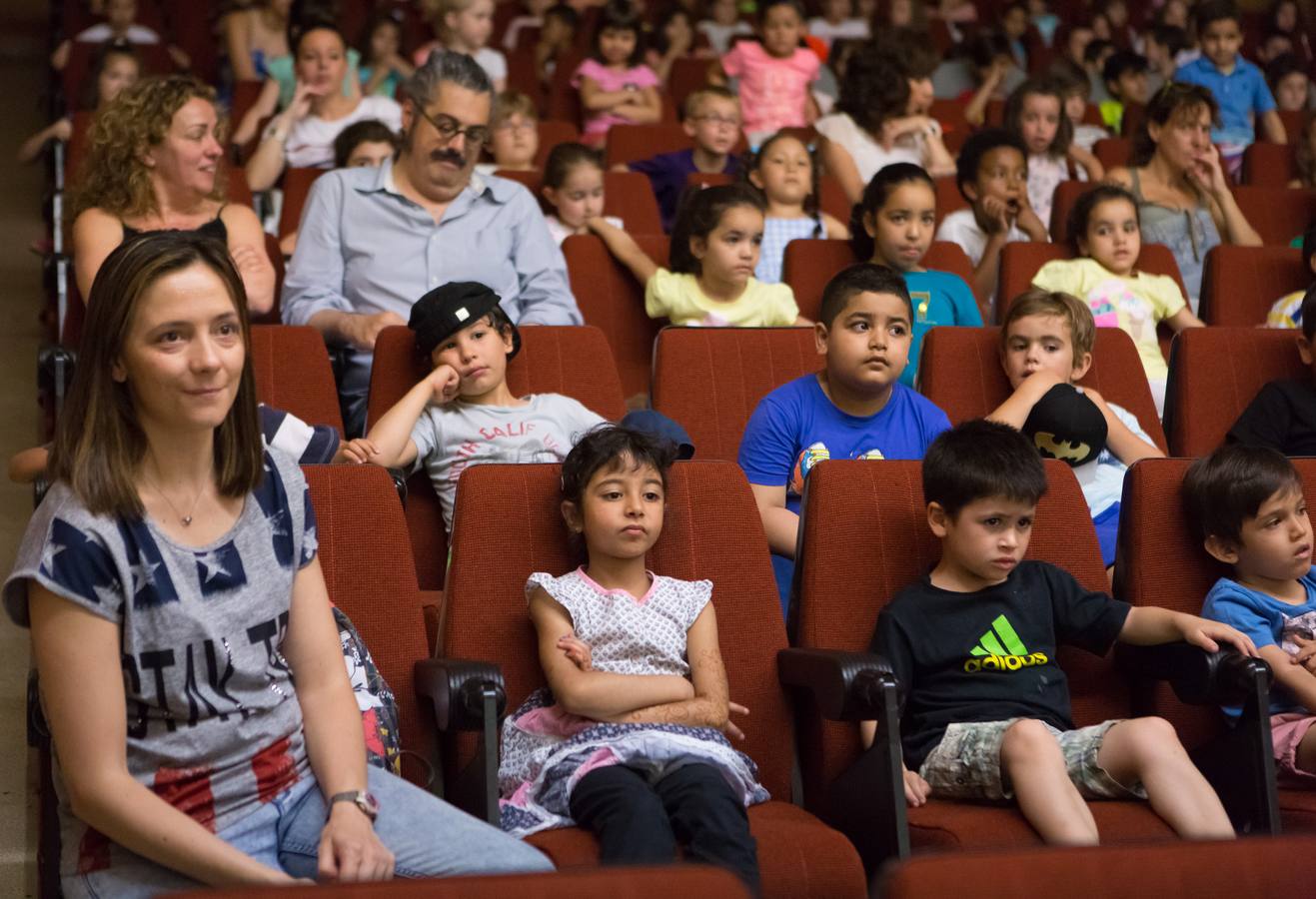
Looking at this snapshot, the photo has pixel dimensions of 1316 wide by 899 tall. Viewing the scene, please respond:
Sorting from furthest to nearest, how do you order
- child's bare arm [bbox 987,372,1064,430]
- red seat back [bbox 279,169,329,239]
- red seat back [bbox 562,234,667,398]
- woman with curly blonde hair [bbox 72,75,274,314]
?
red seat back [bbox 279,169,329,239] → red seat back [bbox 562,234,667,398] → woman with curly blonde hair [bbox 72,75,274,314] → child's bare arm [bbox 987,372,1064,430]

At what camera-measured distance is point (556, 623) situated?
2.04m

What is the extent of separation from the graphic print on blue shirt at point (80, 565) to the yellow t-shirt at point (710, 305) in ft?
7.04

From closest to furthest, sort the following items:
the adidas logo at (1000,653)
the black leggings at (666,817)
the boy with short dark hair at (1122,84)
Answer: the black leggings at (666,817) < the adidas logo at (1000,653) < the boy with short dark hair at (1122,84)

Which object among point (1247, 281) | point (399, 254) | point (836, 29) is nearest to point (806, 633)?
point (399, 254)

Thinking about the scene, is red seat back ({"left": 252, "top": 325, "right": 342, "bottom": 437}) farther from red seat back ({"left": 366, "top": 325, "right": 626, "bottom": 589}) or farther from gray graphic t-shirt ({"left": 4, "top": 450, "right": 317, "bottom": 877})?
gray graphic t-shirt ({"left": 4, "top": 450, "right": 317, "bottom": 877})

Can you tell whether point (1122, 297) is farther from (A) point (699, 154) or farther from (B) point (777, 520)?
(A) point (699, 154)

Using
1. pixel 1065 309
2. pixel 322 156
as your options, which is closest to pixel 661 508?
pixel 1065 309

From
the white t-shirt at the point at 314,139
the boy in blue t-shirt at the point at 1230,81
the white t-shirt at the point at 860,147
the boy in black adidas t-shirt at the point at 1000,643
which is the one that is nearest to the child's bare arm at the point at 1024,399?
the boy in black adidas t-shirt at the point at 1000,643

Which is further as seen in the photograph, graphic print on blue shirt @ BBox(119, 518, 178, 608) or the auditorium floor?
the auditorium floor

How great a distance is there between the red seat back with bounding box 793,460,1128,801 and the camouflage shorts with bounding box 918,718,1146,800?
0.55 feet

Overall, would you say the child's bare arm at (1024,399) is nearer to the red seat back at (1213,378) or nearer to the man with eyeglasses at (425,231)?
the red seat back at (1213,378)

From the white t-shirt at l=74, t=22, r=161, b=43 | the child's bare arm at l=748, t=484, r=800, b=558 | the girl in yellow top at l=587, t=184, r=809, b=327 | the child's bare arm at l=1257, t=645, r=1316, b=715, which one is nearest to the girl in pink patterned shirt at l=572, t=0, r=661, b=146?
the white t-shirt at l=74, t=22, r=161, b=43

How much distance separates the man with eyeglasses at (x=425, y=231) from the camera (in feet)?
10.6

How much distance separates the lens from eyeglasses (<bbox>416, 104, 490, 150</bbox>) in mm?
3215
